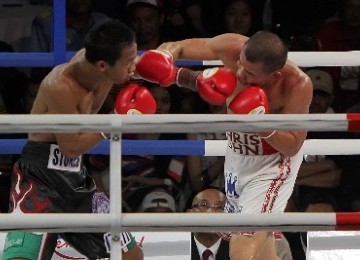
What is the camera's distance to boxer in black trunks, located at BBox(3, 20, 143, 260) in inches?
116

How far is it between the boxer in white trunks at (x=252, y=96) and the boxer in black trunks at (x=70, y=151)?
0.18m

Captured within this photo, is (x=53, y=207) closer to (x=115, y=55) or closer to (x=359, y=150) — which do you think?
(x=115, y=55)

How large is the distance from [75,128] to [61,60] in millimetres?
1268

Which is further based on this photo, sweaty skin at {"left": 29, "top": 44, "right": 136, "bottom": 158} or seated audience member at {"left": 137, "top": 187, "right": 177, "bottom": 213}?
seated audience member at {"left": 137, "top": 187, "right": 177, "bottom": 213}

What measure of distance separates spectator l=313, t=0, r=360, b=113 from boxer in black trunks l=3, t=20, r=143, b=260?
1698 mm

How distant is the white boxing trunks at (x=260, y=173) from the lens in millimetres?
3211

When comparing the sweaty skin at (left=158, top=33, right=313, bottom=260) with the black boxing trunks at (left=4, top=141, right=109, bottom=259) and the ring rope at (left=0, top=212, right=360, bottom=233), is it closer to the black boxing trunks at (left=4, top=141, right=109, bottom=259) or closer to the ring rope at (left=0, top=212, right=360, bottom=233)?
the black boxing trunks at (left=4, top=141, right=109, bottom=259)

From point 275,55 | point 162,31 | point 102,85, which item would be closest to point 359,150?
point 275,55

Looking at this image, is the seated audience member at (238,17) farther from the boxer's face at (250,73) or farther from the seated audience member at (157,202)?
the boxer's face at (250,73)

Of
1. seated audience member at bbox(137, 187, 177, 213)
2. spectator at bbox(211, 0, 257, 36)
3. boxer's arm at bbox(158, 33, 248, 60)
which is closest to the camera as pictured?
boxer's arm at bbox(158, 33, 248, 60)

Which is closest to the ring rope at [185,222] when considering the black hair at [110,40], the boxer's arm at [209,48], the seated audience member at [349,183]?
the black hair at [110,40]

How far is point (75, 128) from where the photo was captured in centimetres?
225

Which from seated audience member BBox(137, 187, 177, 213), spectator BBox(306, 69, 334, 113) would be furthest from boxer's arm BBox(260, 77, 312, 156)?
spectator BBox(306, 69, 334, 113)

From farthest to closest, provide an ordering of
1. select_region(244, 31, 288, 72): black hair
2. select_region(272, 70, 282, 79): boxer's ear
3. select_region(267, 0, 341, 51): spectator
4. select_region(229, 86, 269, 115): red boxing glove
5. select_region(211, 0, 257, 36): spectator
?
1. select_region(267, 0, 341, 51): spectator
2. select_region(211, 0, 257, 36): spectator
3. select_region(272, 70, 282, 79): boxer's ear
4. select_region(244, 31, 288, 72): black hair
5. select_region(229, 86, 269, 115): red boxing glove
